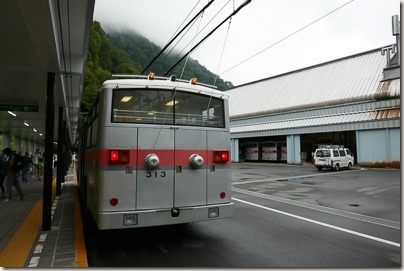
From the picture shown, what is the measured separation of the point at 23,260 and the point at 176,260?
2640mm

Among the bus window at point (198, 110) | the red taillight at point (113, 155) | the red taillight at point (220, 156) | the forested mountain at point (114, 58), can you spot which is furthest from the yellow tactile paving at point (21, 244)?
the forested mountain at point (114, 58)

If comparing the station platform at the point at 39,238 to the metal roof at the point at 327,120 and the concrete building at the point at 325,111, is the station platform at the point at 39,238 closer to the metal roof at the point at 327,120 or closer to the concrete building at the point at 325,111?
the concrete building at the point at 325,111

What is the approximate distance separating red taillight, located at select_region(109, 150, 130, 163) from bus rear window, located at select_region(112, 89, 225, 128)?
60cm

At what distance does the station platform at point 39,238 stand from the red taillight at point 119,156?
5.87ft

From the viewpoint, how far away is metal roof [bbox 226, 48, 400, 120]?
114 feet

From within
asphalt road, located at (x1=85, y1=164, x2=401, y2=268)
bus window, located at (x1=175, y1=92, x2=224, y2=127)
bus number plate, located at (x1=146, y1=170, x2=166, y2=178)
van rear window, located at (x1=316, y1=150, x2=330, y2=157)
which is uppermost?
bus window, located at (x1=175, y1=92, x2=224, y2=127)

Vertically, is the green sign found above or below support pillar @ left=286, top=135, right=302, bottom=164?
above

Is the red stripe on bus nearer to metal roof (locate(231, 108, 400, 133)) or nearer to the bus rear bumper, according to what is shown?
the bus rear bumper

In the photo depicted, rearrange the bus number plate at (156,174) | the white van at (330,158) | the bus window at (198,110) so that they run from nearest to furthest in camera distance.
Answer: the bus number plate at (156,174) < the bus window at (198,110) < the white van at (330,158)

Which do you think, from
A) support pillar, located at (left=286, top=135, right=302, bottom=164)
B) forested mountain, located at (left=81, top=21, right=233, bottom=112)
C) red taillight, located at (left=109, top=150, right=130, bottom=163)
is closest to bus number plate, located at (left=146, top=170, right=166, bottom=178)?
red taillight, located at (left=109, top=150, right=130, bottom=163)

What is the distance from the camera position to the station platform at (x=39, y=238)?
5.70 meters

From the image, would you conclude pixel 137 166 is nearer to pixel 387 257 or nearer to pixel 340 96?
pixel 387 257

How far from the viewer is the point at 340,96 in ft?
121

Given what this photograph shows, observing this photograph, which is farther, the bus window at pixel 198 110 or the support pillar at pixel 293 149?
the support pillar at pixel 293 149
